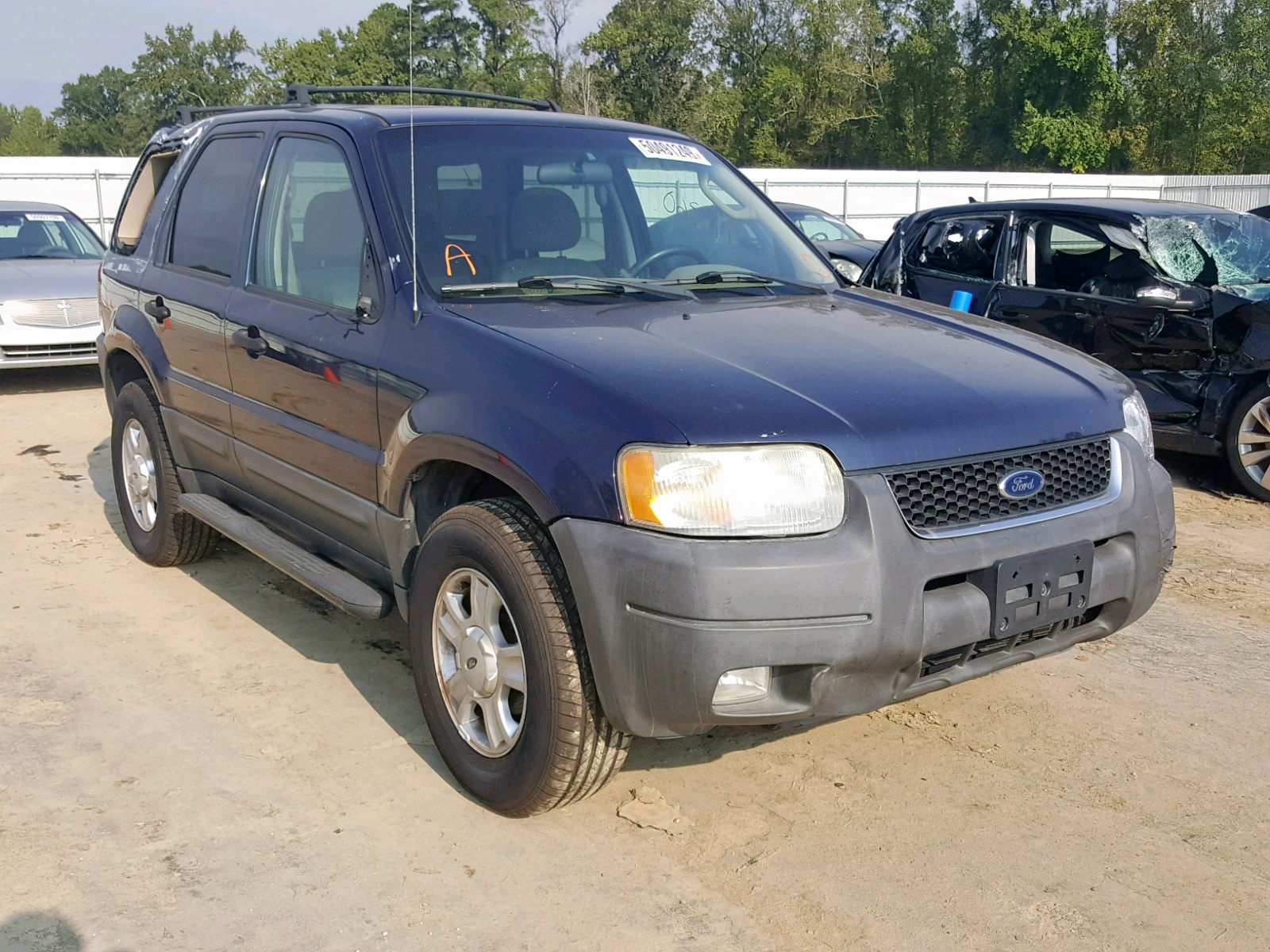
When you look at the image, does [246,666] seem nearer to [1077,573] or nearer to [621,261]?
[621,261]

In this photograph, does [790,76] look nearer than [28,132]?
Yes

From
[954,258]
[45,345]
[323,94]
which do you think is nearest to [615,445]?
[323,94]

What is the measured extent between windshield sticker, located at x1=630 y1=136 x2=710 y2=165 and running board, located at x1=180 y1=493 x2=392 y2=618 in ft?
6.07

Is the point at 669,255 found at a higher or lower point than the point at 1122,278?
higher

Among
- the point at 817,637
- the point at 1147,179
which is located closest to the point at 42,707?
the point at 817,637

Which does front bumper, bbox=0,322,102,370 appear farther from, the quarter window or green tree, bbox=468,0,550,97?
green tree, bbox=468,0,550,97

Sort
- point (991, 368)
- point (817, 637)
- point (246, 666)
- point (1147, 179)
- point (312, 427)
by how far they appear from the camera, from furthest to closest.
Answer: point (1147, 179) < point (246, 666) < point (312, 427) < point (991, 368) < point (817, 637)

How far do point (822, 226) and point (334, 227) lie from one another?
1270cm

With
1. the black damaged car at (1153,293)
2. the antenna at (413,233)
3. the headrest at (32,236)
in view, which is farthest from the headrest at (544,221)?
the headrest at (32,236)

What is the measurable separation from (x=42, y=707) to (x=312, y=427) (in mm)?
1305

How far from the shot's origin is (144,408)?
5.31 m

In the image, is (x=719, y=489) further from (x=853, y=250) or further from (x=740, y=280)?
(x=853, y=250)

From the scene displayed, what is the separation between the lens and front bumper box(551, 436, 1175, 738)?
9.08 feet

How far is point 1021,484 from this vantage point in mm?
3113
